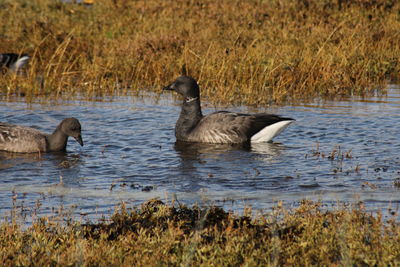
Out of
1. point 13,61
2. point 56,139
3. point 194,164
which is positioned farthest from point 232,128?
point 13,61

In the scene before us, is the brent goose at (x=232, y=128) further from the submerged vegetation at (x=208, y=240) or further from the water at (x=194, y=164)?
the submerged vegetation at (x=208, y=240)

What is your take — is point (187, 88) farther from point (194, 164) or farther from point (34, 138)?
point (34, 138)

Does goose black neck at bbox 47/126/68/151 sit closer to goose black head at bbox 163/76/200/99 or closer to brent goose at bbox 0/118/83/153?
brent goose at bbox 0/118/83/153

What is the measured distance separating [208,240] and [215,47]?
1400 centimetres

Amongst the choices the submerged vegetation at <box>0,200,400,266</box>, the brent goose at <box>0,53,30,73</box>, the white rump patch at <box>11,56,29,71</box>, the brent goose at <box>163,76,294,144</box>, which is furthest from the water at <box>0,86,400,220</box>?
the white rump patch at <box>11,56,29,71</box>

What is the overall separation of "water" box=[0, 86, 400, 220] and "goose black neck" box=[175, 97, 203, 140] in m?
0.31

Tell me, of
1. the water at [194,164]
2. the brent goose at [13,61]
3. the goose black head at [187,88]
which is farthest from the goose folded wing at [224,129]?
the brent goose at [13,61]

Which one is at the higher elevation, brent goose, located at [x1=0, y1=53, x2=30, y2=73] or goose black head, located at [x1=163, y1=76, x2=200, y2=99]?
brent goose, located at [x1=0, y1=53, x2=30, y2=73]

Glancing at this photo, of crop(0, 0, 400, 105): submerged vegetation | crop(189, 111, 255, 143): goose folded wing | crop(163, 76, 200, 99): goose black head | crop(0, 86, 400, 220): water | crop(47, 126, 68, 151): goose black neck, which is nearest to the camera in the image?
crop(0, 86, 400, 220): water

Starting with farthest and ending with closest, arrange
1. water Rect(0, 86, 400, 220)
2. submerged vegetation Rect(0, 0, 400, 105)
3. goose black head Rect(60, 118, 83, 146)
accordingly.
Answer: submerged vegetation Rect(0, 0, 400, 105) < goose black head Rect(60, 118, 83, 146) < water Rect(0, 86, 400, 220)

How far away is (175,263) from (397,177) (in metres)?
5.22

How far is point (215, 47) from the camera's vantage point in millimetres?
20625

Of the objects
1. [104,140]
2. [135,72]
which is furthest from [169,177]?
[135,72]

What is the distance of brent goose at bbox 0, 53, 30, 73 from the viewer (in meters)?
19.9
